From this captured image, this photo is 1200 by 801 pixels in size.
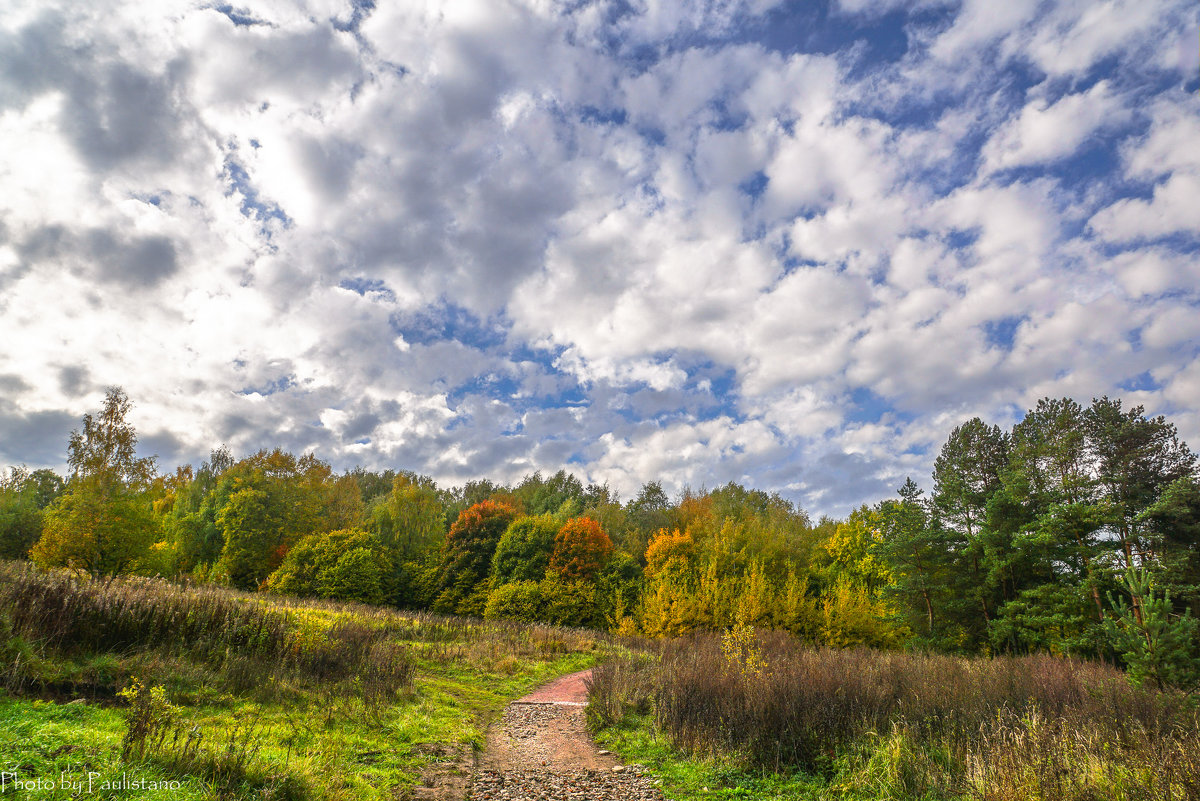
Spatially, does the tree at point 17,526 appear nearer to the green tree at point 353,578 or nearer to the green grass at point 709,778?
the green tree at point 353,578

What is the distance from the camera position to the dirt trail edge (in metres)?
7.42

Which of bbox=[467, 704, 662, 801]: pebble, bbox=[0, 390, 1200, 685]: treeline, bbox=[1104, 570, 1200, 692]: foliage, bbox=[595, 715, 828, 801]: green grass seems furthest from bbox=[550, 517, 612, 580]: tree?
bbox=[1104, 570, 1200, 692]: foliage

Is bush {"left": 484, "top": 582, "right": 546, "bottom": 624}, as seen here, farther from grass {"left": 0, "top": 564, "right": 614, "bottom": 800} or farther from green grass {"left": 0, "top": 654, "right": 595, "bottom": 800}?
green grass {"left": 0, "top": 654, "right": 595, "bottom": 800}

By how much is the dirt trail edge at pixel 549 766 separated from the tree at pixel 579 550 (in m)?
26.3

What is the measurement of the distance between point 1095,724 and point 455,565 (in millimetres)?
40567

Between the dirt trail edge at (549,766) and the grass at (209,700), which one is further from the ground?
the grass at (209,700)

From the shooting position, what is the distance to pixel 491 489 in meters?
73.2

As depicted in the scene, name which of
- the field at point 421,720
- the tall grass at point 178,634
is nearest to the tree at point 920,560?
the field at point 421,720

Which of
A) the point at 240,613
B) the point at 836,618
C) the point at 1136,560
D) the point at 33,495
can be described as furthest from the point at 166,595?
the point at 33,495

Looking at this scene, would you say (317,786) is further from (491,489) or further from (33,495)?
(33,495)

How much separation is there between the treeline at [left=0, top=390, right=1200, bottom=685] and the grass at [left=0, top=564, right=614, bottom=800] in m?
12.7

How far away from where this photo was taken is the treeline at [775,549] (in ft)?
75.4

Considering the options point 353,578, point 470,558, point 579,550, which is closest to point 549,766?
point 579,550

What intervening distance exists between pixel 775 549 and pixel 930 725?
32.6 m
